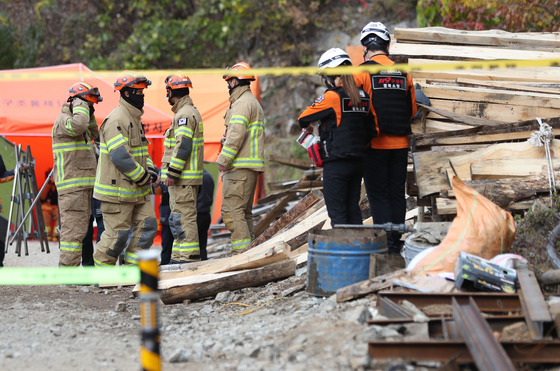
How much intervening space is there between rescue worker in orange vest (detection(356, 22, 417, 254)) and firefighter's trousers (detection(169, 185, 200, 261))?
8.53 ft

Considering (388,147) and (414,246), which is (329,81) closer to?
(388,147)

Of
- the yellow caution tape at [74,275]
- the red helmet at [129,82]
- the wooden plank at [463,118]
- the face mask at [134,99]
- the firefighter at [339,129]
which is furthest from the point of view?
the face mask at [134,99]

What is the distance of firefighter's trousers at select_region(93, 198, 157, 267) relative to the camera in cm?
846

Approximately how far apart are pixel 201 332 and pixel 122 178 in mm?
3132

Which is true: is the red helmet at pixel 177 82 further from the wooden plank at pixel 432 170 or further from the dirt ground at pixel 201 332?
the wooden plank at pixel 432 170

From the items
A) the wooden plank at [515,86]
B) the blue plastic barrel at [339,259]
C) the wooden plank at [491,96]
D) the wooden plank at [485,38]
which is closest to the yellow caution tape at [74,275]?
the blue plastic barrel at [339,259]

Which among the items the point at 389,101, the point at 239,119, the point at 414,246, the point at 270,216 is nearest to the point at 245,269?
the point at 414,246

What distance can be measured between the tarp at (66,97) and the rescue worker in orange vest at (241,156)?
3.37 meters

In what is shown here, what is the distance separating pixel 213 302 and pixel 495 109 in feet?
12.0

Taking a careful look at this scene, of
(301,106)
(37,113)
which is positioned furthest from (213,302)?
(301,106)

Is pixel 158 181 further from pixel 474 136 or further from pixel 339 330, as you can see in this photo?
pixel 339 330

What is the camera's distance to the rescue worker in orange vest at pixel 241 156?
891cm

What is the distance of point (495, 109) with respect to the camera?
806cm

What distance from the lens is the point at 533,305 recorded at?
4805 millimetres
